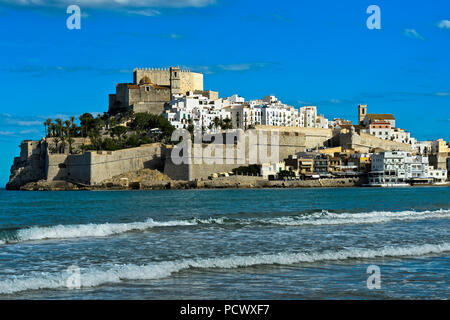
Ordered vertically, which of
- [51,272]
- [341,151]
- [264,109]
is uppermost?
[264,109]

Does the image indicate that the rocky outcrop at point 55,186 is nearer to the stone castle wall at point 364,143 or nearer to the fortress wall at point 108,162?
the fortress wall at point 108,162

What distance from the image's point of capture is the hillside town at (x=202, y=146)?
1922 inches

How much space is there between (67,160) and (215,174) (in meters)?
12.3

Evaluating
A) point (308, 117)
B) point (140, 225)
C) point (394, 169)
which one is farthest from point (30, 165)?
point (140, 225)

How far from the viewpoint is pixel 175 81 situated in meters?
61.4

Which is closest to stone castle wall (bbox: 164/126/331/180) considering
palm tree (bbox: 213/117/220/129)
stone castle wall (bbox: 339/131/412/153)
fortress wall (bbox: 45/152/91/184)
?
stone castle wall (bbox: 339/131/412/153)

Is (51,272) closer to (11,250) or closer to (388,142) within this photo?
(11,250)

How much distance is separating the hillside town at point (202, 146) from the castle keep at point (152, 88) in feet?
0.33

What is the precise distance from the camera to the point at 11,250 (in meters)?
10.3

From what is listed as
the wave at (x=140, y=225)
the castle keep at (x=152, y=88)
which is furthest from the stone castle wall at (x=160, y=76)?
the wave at (x=140, y=225)

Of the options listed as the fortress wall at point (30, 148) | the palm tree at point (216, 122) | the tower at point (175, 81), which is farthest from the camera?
the tower at point (175, 81)

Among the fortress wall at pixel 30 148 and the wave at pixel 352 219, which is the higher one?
the fortress wall at pixel 30 148
